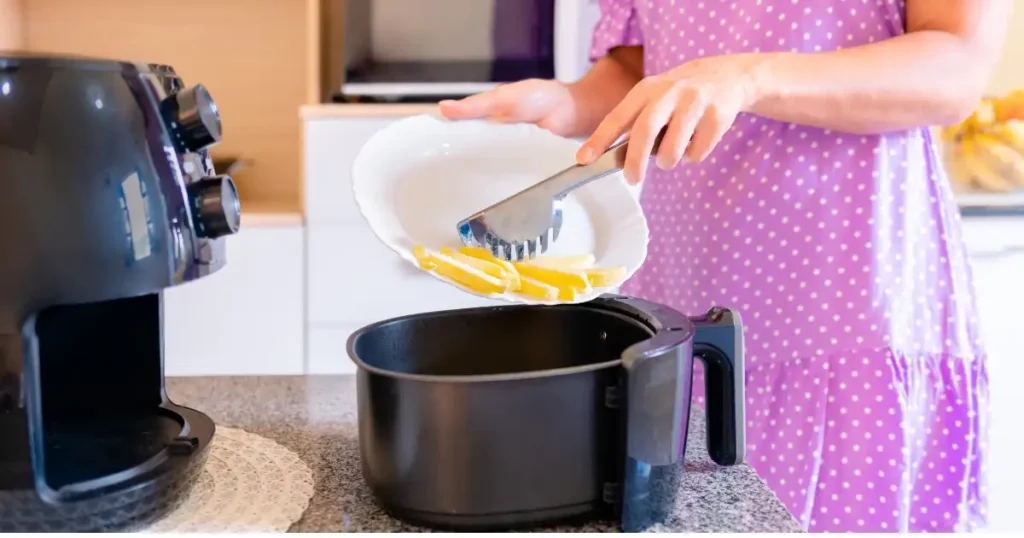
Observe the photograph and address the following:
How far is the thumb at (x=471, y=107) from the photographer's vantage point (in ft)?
2.25

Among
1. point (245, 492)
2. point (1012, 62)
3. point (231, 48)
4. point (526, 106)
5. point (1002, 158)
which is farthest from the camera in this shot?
point (231, 48)

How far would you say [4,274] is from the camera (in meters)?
0.39

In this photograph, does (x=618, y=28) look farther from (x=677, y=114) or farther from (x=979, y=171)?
(x=979, y=171)

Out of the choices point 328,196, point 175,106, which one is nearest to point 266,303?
point 328,196

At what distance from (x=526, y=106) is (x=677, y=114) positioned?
8.8 inches

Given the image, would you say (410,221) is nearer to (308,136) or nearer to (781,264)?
(781,264)

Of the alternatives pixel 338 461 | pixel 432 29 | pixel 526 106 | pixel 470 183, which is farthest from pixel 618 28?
pixel 432 29

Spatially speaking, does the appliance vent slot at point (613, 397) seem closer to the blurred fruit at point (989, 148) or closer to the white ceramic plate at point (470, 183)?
the white ceramic plate at point (470, 183)

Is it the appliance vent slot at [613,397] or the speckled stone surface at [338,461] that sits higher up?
the appliance vent slot at [613,397]

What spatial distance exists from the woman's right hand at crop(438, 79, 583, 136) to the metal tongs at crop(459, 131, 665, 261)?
0.10 meters

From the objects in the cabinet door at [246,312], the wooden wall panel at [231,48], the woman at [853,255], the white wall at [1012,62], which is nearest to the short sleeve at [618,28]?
the woman at [853,255]

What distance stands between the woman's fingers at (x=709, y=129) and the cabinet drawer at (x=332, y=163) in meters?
1.30

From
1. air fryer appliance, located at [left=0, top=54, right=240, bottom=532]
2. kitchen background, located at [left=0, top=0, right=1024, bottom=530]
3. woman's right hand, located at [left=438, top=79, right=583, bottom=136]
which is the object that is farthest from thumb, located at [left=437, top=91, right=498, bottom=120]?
kitchen background, located at [left=0, top=0, right=1024, bottom=530]

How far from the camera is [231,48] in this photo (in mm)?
2195
